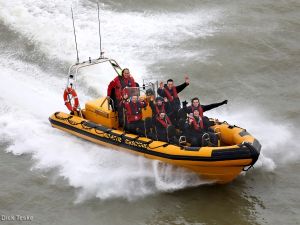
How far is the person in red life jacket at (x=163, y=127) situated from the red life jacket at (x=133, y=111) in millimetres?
422

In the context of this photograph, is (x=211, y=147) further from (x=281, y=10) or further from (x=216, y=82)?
(x=281, y=10)

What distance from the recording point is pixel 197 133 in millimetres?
8477

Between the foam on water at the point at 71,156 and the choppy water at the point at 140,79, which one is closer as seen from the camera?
the choppy water at the point at 140,79

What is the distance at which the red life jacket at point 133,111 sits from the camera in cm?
896

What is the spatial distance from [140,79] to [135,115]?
11.7ft

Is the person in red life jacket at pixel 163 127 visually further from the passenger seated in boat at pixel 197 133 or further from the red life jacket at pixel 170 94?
the red life jacket at pixel 170 94

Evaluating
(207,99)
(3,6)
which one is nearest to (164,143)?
(207,99)

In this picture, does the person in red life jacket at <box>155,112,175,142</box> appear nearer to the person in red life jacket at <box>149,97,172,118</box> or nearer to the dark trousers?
the person in red life jacket at <box>149,97,172,118</box>

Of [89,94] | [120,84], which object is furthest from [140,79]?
[120,84]

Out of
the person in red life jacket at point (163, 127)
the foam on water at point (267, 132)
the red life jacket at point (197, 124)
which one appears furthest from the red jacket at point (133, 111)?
the foam on water at point (267, 132)

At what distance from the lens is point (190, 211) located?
804 cm

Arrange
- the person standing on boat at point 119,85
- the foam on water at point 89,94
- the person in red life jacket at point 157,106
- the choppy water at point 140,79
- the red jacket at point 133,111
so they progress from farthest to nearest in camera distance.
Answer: the person standing on boat at point 119,85, the red jacket at point 133,111, the person in red life jacket at point 157,106, the foam on water at point 89,94, the choppy water at point 140,79

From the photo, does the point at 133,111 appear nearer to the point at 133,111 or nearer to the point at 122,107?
the point at 133,111

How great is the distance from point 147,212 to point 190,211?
65cm
